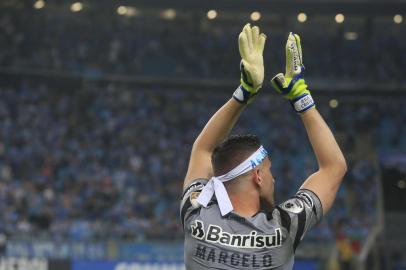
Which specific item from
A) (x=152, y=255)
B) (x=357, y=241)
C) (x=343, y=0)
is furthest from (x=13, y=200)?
(x=343, y=0)

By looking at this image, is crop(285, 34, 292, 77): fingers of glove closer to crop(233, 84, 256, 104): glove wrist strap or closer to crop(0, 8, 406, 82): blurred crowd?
crop(233, 84, 256, 104): glove wrist strap

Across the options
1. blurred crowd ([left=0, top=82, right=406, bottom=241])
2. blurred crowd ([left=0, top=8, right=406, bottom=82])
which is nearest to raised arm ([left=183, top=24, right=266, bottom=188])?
blurred crowd ([left=0, top=82, right=406, bottom=241])

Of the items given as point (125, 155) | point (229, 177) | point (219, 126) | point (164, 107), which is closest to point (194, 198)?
point (229, 177)

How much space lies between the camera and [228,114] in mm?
3713

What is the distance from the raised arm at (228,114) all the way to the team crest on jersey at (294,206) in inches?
17.7

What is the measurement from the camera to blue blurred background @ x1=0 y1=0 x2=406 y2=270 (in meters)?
24.6

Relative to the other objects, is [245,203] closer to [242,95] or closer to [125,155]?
[242,95]

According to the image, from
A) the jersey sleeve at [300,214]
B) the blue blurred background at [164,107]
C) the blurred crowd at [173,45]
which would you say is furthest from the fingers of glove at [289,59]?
the blurred crowd at [173,45]

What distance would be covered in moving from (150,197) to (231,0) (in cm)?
834

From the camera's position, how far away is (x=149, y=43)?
108 feet

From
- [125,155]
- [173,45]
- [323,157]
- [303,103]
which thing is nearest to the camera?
[323,157]

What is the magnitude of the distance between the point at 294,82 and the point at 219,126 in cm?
36

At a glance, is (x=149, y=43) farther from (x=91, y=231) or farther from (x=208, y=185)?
(x=208, y=185)

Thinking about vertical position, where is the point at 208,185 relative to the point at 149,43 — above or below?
below
